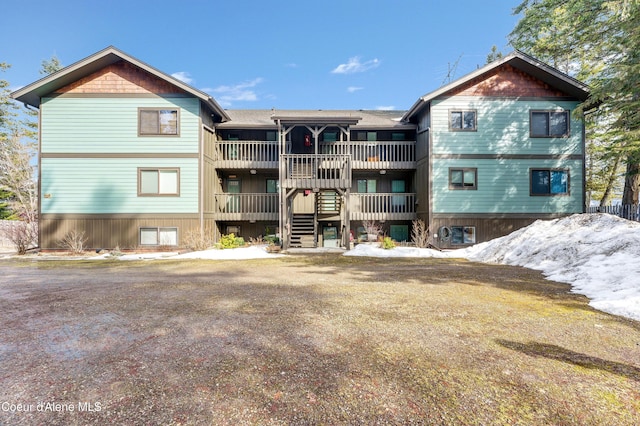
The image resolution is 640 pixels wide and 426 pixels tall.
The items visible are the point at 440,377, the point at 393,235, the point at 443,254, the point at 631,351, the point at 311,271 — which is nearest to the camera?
the point at 440,377

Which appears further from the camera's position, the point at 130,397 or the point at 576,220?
the point at 576,220

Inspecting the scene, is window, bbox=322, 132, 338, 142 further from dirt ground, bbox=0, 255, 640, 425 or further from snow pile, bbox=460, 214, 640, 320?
dirt ground, bbox=0, 255, 640, 425

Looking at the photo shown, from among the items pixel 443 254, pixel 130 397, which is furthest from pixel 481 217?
pixel 130 397

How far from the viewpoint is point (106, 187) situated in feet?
47.0

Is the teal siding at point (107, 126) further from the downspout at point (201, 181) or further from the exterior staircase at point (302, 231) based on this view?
the exterior staircase at point (302, 231)

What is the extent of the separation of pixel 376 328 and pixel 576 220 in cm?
1125

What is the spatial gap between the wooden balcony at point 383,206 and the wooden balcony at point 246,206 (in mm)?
4619

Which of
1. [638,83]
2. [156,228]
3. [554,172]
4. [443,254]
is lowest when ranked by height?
[443,254]

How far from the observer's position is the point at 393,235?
17562 mm

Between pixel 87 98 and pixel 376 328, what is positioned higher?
pixel 87 98

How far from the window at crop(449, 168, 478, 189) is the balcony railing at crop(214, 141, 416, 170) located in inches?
95.1

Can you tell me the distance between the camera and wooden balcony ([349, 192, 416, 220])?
16047mm

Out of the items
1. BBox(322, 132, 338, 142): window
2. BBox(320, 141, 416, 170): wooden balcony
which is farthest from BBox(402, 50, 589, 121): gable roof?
BBox(322, 132, 338, 142): window

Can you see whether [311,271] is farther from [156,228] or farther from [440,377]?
[156,228]
